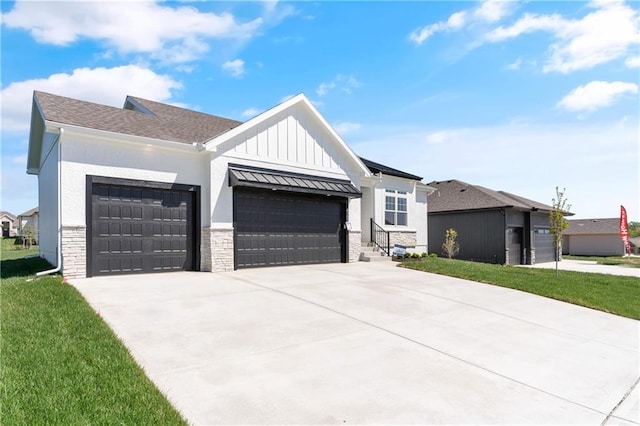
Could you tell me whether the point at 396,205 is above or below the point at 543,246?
above

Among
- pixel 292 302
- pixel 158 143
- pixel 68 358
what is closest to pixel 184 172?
pixel 158 143

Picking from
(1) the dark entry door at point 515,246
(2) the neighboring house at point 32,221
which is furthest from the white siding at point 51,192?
(2) the neighboring house at point 32,221

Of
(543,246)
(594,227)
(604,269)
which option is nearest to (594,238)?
(594,227)

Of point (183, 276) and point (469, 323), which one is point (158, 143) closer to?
point (183, 276)

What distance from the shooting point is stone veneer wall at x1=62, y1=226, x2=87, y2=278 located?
9.12 meters

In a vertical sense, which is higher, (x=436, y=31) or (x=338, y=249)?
(x=436, y=31)

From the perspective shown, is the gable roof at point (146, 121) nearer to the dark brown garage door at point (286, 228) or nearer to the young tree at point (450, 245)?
the dark brown garage door at point (286, 228)

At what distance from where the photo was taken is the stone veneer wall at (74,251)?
9.12 m

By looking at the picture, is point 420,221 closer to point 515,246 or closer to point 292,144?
point 515,246

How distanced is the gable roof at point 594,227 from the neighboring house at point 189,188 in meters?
35.0

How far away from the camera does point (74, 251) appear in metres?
9.23

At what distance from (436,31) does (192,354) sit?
410 inches

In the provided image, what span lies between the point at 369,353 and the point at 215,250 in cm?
746

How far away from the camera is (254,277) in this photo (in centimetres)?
1038
